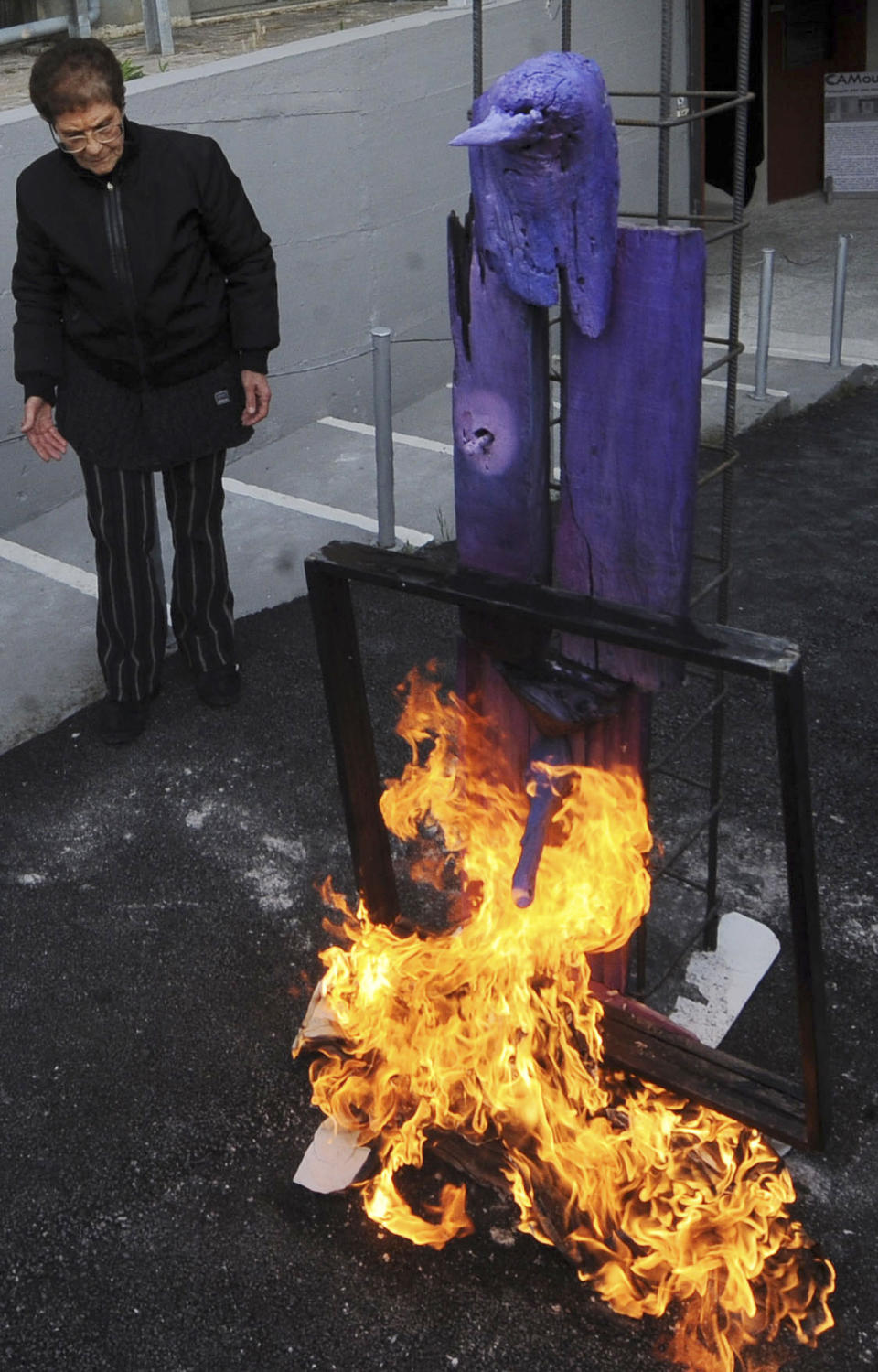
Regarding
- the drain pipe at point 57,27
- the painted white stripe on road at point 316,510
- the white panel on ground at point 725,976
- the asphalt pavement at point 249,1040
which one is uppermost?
the drain pipe at point 57,27

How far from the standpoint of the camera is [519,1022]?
9.34 feet

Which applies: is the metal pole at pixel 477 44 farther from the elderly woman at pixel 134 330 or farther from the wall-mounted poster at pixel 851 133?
the wall-mounted poster at pixel 851 133

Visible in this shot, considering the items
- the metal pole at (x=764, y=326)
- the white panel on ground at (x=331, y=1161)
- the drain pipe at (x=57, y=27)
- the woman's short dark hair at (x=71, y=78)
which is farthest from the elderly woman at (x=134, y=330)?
the metal pole at (x=764, y=326)

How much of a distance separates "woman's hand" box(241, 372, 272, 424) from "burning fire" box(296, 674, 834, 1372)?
5.80 ft

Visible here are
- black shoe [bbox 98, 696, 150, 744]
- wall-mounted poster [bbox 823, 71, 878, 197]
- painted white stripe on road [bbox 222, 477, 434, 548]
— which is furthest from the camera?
wall-mounted poster [bbox 823, 71, 878, 197]

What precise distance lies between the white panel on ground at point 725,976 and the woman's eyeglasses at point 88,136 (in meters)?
2.82

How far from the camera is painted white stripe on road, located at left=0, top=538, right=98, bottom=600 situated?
235 inches

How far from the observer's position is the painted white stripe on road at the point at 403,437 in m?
7.49

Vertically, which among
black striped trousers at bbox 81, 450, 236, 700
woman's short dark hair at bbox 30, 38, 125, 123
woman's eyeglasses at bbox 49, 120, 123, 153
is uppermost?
woman's short dark hair at bbox 30, 38, 125, 123

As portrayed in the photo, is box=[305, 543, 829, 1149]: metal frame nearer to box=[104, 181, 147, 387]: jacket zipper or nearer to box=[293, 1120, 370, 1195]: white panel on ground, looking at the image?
box=[293, 1120, 370, 1195]: white panel on ground

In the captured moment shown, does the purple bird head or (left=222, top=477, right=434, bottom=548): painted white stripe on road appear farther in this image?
(left=222, top=477, right=434, bottom=548): painted white stripe on road

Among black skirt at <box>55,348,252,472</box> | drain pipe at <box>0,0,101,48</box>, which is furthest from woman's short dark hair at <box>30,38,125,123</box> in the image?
drain pipe at <box>0,0,101,48</box>

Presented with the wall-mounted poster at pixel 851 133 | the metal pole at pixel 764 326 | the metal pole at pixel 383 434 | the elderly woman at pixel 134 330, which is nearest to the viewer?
the elderly woman at pixel 134 330

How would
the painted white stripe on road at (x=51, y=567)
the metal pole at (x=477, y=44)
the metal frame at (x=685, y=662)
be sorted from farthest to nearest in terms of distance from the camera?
the painted white stripe on road at (x=51, y=567)
the metal pole at (x=477, y=44)
the metal frame at (x=685, y=662)
